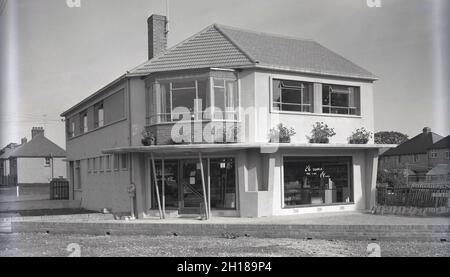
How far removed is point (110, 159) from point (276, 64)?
1047cm

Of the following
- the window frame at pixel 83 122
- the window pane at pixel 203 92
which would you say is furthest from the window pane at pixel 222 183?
the window frame at pixel 83 122

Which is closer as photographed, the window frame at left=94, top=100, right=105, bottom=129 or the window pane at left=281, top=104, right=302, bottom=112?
the window pane at left=281, top=104, right=302, bottom=112

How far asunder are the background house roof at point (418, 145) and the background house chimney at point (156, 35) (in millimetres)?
54068

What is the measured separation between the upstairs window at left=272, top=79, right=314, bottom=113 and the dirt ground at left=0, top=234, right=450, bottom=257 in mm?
7991

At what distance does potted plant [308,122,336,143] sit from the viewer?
75.9 ft

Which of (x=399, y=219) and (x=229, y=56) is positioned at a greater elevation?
(x=229, y=56)

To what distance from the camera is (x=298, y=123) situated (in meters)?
23.1

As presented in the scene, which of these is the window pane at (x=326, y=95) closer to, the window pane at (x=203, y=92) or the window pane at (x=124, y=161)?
the window pane at (x=203, y=92)

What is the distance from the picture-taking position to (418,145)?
7462cm

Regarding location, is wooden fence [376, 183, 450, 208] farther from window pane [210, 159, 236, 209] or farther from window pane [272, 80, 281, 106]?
window pane [210, 159, 236, 209]

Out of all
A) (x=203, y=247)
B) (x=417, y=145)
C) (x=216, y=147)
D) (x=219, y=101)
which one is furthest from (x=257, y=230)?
(x=417, y=145)

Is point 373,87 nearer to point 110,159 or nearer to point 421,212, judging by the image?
point 421,212

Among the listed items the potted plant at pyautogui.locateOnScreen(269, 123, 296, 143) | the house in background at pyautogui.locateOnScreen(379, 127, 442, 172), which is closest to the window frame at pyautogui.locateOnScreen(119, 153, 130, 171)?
the potted plant at pyautogui.locateOnScreen(269, 123, 296, 143)
